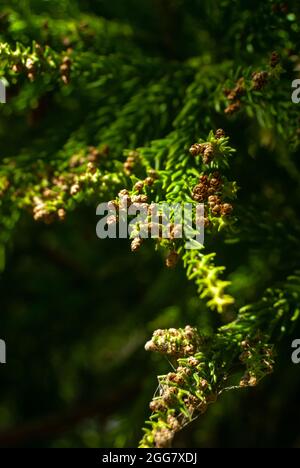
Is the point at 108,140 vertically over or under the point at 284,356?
over

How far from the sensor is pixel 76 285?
5.86 feet

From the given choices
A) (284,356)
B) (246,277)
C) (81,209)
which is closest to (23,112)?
(81,209)

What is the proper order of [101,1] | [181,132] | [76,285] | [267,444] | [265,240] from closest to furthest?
[181,132] < [265,240] < [101,1] < [267,444] < [76,285]

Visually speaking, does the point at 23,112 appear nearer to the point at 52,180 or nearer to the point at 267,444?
the point at 52,180

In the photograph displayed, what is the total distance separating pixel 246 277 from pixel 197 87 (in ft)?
1.34

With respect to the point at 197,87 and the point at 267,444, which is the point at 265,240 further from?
the point at 267,444

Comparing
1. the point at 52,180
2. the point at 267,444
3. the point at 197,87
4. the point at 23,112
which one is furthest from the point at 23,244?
the point at 267,444


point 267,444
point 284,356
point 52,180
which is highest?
point 52,180

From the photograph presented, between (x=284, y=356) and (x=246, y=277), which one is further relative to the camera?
(x=284, y=356)

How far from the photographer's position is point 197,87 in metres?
1.17

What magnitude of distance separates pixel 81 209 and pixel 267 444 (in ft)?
2.74

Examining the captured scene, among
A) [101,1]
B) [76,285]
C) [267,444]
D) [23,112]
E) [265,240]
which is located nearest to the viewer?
[265,240]

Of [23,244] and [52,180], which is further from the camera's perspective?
[23,244]

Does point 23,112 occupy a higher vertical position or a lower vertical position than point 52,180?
higher
